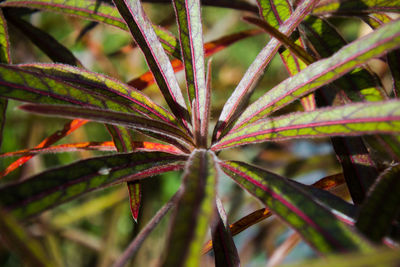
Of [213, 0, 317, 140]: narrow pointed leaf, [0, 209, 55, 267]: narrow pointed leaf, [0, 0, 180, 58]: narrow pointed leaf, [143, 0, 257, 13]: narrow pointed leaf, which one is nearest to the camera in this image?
[0, 209, 55, 267]: narrow pointed leaf

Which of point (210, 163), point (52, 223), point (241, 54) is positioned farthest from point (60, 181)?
point (241, 54)

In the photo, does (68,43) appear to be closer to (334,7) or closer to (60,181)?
(334,7)

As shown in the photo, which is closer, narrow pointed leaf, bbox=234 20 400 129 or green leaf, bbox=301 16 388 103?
narrow pointed leaf, bbox=234 20 400 129

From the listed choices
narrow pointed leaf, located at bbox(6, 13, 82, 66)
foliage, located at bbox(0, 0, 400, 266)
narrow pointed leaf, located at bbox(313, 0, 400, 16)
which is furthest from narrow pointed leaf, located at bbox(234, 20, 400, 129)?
narrow pointed leaf, located at bbox(6, 13, 82, 66)

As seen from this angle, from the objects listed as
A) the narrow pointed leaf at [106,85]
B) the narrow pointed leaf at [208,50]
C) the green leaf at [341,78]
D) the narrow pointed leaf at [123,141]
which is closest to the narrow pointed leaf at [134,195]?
the narrow pointed leaf at [123,141]

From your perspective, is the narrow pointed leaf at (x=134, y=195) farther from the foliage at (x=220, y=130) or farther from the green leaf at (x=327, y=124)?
the green leaf at (x=327, y=124)

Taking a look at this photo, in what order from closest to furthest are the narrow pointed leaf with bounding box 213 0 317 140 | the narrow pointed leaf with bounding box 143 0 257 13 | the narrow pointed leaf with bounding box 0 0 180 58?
the narrow pointed leaf with bounding box 213 0 317 140 → the narrow pointed leaf with bounding box 0 0 180 58 → the narrow pointed leaf with bounding box 143 0 257 13

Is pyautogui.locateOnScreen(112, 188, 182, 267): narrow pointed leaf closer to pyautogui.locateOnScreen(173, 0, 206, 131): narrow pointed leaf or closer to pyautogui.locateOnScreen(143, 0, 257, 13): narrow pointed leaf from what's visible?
pyautogui.locateOnScreen(173, 0, 206, 131): narrow pointed leaf

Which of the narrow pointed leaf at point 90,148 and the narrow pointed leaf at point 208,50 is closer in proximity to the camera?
the narrow pointed leaf at point 90,148
